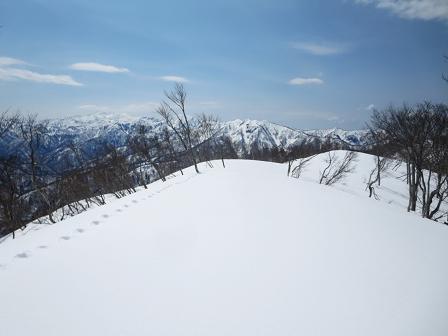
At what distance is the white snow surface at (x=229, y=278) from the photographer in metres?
3.09

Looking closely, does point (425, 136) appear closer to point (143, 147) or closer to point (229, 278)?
point (229, 278)

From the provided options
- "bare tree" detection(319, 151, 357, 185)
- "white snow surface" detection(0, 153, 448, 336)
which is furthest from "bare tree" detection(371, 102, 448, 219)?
"white snow surface" detection(0, 153, 448, 336)

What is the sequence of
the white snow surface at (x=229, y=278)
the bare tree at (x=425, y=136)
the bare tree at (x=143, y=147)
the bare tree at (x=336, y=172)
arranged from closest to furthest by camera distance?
the white snow surface at (x=229, y=278) < the bare tree at (x=425, y=136) < the bare tree at (x=336, y=172) < the bare tree at (x=143, y=147)

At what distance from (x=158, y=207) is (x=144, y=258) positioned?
13.6 ft

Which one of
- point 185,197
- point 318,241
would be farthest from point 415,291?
point 185,197

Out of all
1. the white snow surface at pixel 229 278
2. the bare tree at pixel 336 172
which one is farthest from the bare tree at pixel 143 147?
the white snow surface at pixel 229 278

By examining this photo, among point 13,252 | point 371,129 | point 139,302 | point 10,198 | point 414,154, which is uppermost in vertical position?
point 371,129

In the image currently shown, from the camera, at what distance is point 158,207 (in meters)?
8.80

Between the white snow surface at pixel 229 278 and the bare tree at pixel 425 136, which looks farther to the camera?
the bare tree at pixel 425 136

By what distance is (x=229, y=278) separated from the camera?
4.09m

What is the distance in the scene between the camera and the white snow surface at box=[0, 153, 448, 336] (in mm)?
3086

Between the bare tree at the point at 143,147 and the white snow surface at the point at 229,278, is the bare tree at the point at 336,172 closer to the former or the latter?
the bare tree at the point at 143,147

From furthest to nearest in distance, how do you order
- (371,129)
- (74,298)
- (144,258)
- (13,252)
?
1. (371,129)
2. (13,252)
3. (144,258)
4. (74,298)

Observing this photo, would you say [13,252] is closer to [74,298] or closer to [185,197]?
[74,298]
